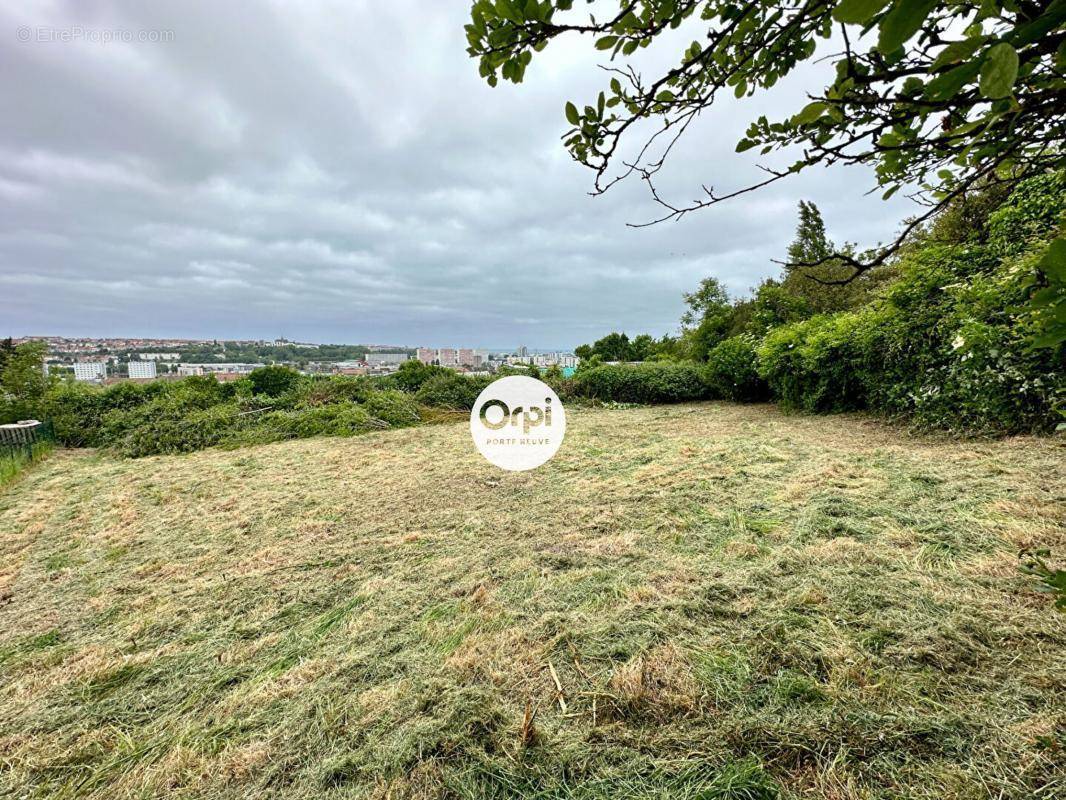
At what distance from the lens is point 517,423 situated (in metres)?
7.29

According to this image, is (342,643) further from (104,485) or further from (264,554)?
(104,485)

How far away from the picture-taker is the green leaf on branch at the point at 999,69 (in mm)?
360

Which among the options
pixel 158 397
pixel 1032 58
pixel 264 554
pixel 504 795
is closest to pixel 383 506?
pixel 264 554

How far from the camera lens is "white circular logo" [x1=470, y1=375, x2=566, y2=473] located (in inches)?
197

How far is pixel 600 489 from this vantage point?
3525 mm

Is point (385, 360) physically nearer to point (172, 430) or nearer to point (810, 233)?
point (172, 430)

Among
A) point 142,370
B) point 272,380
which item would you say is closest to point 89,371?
point 142,370

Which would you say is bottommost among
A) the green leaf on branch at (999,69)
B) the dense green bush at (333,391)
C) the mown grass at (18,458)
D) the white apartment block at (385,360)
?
the mown grass at (18,458)

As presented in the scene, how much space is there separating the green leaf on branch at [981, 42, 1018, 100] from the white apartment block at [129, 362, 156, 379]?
11.2m

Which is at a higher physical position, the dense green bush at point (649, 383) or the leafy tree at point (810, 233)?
the leafy tree at point (810, 233)

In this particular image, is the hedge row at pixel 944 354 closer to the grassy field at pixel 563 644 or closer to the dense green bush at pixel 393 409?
the grassy field at pixel 563 644

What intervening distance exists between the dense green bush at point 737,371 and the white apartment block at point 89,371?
1197cm

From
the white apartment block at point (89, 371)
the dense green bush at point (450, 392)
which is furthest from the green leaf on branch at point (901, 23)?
the white apartment block at point (89, 371)

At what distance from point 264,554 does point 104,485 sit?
10.6 ft
